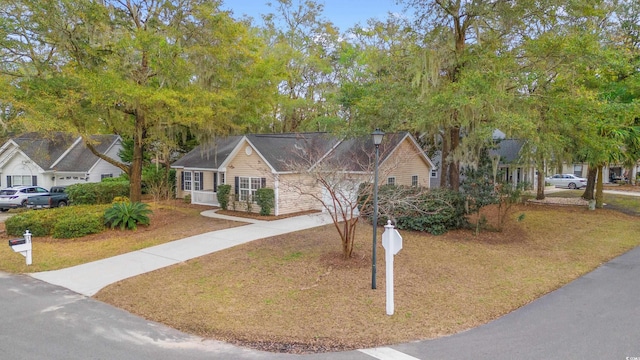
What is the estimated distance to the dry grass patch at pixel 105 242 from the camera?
10.6 metres

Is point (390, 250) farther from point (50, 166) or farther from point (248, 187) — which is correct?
point (50, 166)

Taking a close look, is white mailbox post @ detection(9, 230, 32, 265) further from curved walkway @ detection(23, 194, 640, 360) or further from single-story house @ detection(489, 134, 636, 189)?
single-story house @ detection(489, 134, 636, 189)

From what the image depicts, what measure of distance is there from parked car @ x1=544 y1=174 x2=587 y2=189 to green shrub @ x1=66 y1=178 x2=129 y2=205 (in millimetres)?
36141

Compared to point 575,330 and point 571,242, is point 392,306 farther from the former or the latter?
point 571,242

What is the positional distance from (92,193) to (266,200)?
11584 mm

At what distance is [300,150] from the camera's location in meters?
19.7

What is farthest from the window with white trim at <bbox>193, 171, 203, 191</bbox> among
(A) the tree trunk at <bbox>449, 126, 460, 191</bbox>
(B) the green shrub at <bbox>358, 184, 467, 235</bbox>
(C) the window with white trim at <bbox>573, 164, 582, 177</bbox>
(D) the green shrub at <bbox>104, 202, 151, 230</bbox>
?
(C) the window with white trim at <bbox>573, 164, 582, 177</bbox>

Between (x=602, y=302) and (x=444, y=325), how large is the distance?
11.5 ft

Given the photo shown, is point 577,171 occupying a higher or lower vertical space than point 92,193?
higher

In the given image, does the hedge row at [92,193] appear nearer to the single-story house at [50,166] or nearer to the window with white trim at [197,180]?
the window with white trim at [197,180]

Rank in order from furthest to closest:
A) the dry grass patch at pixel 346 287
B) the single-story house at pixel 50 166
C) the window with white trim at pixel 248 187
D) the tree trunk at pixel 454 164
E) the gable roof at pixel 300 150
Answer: the single-story house at pixel 50 166
the window with white trim at pixel 248 187
the gable roof at pixel 300 150
the tree trunk at pixel 454 164
the dry grass patch at pixel 346 287

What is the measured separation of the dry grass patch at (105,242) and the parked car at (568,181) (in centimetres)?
3165

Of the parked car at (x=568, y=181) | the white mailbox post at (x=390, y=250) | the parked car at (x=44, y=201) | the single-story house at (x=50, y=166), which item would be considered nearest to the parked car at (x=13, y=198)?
the parked car at (x=44, y=201)

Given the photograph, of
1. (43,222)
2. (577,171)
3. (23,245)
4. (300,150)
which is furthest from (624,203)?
(43,222)
